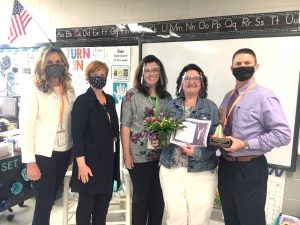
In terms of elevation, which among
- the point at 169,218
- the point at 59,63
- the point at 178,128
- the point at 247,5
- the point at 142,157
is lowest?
the point at 169,218

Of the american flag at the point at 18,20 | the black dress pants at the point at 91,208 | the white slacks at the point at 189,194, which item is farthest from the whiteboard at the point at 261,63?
the american flag at the point at 18,20

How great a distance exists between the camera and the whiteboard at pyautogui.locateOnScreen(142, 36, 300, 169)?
7.16 feet

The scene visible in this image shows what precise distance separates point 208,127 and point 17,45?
308 centimetres

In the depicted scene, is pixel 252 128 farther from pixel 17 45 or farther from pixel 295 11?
pixel 17 45

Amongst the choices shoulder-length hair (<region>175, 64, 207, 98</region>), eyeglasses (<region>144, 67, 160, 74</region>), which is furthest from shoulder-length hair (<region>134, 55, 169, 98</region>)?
shoulder-length hair (<region>175, 64, 207, 98</region>)

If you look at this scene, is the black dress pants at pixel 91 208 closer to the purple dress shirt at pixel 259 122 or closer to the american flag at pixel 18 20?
the purple dress shirt at pixel 259 122

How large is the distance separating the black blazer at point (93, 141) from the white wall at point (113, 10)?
132cm

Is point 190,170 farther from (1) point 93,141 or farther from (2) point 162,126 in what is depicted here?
(1) point 93,141

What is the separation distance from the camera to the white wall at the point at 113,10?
2389 millimetres

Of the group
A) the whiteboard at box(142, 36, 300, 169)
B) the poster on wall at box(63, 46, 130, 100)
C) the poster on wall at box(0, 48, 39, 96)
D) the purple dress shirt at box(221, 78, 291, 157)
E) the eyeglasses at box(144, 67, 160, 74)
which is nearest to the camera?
the purple dress shirt at box(221, 78, 291, 157)

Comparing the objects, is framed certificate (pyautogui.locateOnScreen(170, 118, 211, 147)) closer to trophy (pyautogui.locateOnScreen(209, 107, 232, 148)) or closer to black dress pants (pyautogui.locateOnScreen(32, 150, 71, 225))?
trophy (pyautogui.locateOnScreen(209, 107, 232, 148))

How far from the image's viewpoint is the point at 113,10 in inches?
117

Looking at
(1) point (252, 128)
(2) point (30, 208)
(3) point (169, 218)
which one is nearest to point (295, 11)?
(1) point (252, 128)

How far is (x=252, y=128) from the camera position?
64.8 inches
